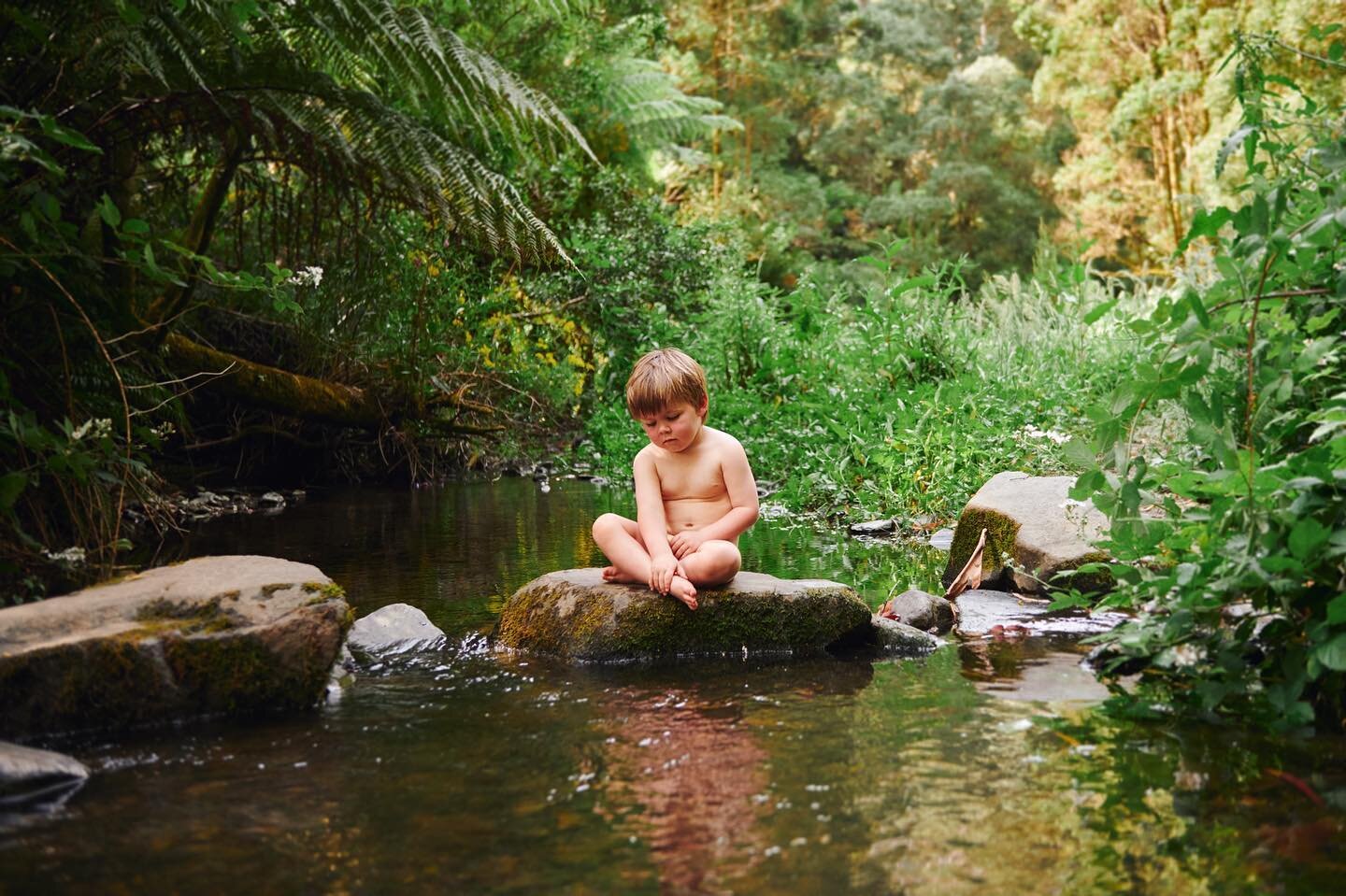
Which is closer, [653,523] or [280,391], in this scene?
[653,523]

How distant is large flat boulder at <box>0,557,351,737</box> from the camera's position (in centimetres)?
249

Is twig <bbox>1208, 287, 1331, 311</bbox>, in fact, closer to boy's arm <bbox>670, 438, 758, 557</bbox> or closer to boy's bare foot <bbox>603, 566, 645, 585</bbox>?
boy's arm <bbox>670, 438, 758, 557</bbox>

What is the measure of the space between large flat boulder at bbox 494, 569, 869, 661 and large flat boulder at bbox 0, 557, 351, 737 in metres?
0.69

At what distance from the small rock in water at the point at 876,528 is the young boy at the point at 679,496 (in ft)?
7.15

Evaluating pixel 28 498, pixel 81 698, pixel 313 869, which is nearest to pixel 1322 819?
pixel 313 869

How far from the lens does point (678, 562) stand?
3.41 m

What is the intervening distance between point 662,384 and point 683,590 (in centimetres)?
62

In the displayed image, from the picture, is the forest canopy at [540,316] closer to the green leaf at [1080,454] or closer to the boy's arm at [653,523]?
the green leaf at [1080,454]

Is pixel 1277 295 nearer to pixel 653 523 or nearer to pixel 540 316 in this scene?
pixel 653 523

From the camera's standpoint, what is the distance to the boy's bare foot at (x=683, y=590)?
3.25 metres

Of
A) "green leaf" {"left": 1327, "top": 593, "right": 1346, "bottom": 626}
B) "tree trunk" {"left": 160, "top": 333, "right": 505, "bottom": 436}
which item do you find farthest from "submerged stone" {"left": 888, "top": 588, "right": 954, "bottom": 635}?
"tree trunk" {"left": 160, "top": 333, "right": 505, "bottom": 436}

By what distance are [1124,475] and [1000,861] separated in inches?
48.3

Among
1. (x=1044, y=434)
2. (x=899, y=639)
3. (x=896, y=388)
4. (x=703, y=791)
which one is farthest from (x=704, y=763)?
(x=896, y=388)

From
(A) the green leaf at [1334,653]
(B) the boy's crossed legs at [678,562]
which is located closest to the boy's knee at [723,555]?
(B) the boy's crossed legs at [678,562]
